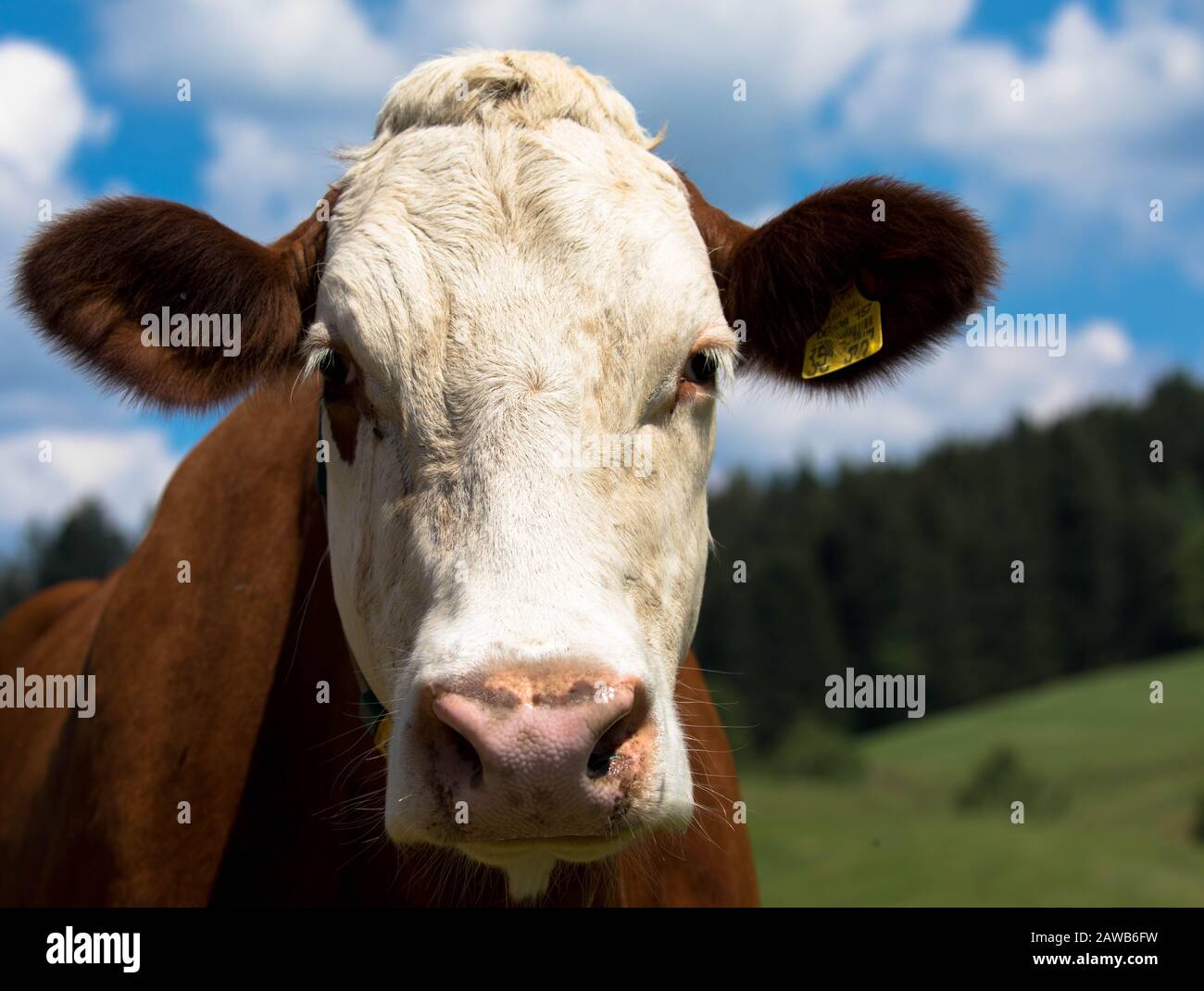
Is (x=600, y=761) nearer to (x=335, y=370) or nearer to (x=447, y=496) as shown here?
(x=447, y=496)

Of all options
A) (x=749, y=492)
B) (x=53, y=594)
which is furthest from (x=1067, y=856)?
(x=749, y=492)

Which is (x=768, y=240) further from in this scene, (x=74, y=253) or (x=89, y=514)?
(x=89, y=514)

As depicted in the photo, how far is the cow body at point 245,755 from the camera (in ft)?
13.0

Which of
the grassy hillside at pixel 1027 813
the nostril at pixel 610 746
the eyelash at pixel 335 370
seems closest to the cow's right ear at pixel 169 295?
the eyelash at pixel 335 370

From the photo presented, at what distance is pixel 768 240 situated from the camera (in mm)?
4113

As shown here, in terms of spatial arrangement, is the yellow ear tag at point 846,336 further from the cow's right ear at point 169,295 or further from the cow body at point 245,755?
the cow's right ear at point 169,295

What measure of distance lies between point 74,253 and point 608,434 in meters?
1.85

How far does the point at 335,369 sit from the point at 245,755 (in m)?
1.53

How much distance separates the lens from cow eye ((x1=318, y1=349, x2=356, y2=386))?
3573 mm

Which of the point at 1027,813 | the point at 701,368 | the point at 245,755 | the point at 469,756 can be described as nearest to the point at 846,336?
the point at 701,368

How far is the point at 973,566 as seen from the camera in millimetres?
A: 99000

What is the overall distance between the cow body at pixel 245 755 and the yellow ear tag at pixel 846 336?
1.31 m

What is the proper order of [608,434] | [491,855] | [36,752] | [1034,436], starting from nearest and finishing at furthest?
[491,855], [608,434], [36,752], [1034,436]
